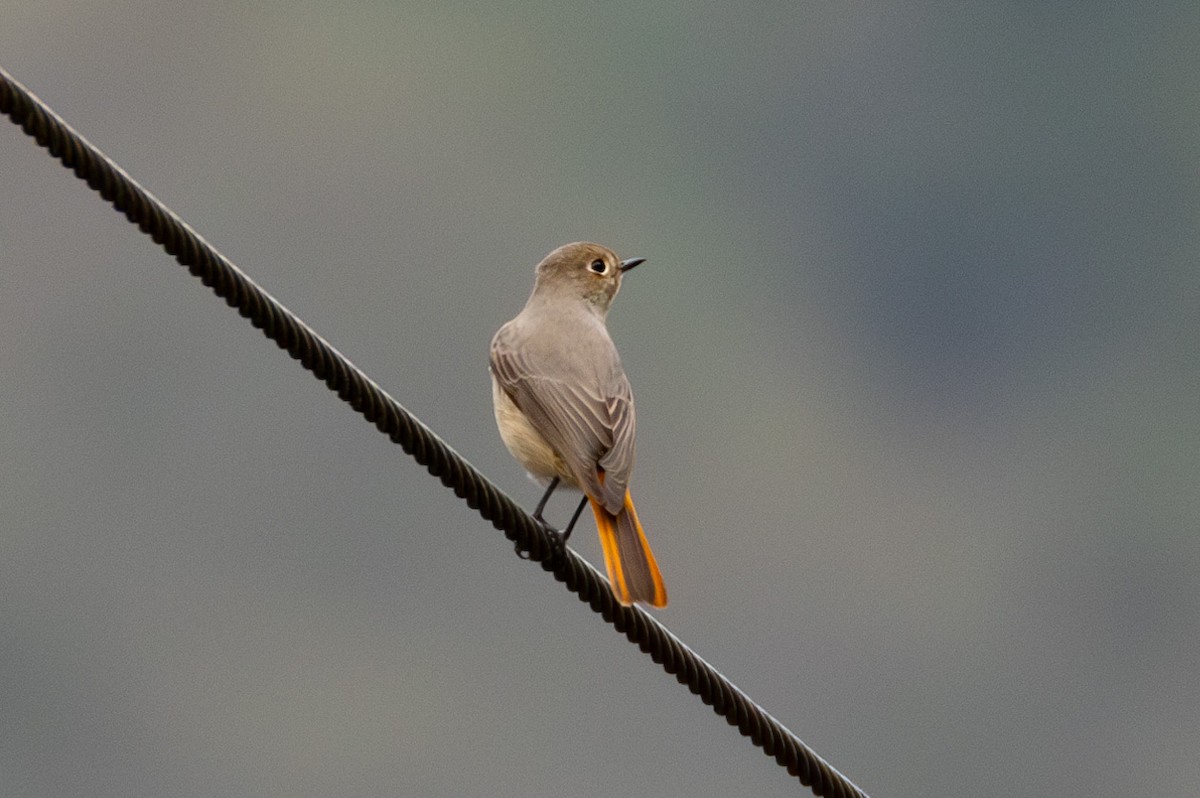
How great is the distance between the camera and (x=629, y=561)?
682cm

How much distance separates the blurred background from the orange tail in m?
38.0

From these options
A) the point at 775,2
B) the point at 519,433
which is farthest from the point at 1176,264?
the point at 519,433

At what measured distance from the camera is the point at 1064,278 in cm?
14788

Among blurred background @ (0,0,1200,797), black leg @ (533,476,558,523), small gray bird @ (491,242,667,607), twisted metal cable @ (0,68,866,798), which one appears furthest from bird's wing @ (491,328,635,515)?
blurred background @ (0,0,1200,797)

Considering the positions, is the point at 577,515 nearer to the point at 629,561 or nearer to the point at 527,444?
the point at 527,444

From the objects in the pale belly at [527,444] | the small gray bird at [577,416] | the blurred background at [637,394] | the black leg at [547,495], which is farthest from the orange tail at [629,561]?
the blurred background at [637,394]

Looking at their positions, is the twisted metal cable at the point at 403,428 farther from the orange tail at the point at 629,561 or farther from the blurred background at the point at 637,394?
the blurred background at the point at 637,394

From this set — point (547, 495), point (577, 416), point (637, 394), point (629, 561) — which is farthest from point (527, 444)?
point (637, 394)

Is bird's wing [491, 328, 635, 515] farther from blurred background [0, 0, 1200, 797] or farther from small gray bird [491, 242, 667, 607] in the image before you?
blurred background [0, 0, 1200, 797]

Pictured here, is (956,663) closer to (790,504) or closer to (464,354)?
(790,504)

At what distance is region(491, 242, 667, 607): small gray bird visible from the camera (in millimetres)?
6934

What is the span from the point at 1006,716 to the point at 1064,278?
65442 mm

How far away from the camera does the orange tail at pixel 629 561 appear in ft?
21.9

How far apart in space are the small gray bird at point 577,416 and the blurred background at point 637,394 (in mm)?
36469
